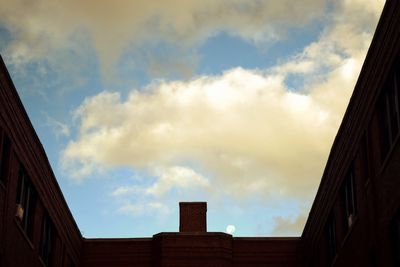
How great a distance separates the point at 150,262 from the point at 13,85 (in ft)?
59.9

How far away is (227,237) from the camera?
41.7 m

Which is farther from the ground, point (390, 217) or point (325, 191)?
point (325, 191)

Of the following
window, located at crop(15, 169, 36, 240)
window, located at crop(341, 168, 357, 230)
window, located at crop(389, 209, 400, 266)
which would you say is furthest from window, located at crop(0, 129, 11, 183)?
window, located at crop(389, 209, 400, 266)

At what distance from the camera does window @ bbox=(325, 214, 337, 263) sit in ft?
108

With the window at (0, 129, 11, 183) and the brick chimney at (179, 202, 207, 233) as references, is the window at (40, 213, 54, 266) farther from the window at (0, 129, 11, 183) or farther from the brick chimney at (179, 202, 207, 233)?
the brick chimney at (179, 202, 207, 233)

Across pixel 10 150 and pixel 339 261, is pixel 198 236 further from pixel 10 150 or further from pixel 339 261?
pixel 10 150

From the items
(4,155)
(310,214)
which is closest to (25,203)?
(4,155)

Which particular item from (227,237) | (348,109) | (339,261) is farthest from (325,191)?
(227,237)

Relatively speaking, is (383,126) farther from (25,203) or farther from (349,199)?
(25,203)

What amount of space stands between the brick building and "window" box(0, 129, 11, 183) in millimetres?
33

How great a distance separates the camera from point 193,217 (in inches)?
1713

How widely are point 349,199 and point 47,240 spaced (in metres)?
12.9

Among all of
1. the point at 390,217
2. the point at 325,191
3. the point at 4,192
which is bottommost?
the point at 390,217

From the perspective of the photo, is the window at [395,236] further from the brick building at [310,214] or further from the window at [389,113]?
the window at [389,113]
